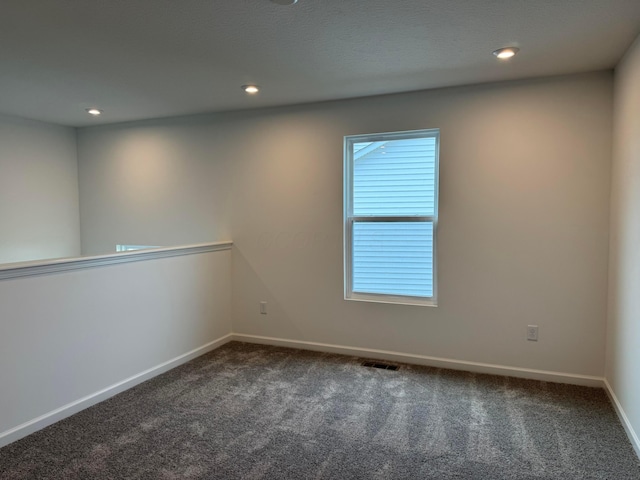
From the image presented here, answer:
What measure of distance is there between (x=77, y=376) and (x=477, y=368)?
3.00 metres

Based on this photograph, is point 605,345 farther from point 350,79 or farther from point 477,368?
point 350,79

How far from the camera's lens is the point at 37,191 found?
4523 millimetres

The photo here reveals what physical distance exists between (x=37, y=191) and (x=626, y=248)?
5.57 m

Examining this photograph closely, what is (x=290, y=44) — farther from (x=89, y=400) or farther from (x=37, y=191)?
(x=37, y=191)

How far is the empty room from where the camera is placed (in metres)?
2.15

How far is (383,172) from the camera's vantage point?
358 cm

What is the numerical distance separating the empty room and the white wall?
0.06 ft

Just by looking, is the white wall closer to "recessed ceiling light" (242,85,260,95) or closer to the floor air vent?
the floor air vent

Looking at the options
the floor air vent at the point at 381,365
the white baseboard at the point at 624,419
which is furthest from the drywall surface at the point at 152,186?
the white baseboard at the point at 624,419

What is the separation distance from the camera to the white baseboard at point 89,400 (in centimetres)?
229

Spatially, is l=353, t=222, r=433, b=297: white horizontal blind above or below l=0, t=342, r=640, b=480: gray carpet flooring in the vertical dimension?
above

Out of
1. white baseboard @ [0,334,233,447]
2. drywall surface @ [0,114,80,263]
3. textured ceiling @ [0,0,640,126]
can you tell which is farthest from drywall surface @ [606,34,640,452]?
Answer: drywall surface @ [0,114,80,263]

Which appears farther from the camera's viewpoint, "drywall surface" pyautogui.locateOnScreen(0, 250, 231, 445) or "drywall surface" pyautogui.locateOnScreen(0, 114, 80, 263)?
"drywall surface" pyautogui.locateOnScreen(0, 114, 80, 263)

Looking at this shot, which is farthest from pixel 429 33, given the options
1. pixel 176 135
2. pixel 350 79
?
pixel 176 135
